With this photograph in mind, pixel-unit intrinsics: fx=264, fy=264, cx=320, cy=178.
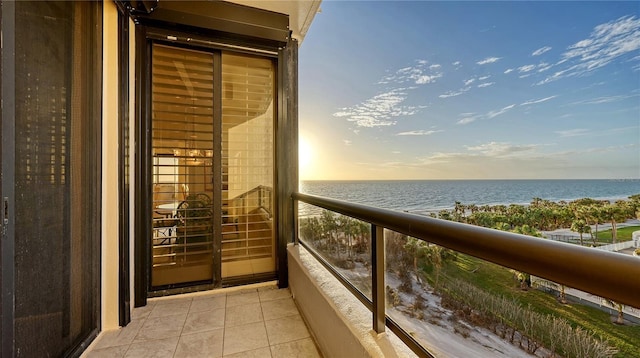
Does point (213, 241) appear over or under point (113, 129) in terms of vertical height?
under

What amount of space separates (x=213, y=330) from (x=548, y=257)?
2085 millimetres

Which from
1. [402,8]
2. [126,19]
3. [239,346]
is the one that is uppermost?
[402,8]

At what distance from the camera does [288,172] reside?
2686mm

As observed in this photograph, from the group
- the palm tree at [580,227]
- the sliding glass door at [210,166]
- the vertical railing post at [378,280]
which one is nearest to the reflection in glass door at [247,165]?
the sliding glass door at [210,166]

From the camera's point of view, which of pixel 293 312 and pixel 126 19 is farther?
pixel 293 312

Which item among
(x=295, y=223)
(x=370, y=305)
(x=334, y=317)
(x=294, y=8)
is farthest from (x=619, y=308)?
(x=294, y=8)

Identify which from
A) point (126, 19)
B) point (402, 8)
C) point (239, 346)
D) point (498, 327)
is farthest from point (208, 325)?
point (402, 8)

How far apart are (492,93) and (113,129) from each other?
1452 cm

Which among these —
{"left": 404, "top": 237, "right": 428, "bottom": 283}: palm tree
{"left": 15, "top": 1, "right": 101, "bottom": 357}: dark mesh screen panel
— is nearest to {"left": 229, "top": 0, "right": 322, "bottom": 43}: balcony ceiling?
{"left": 15, "top": 1, "right": 101, "bottom": 357}: dark mesh screen panel

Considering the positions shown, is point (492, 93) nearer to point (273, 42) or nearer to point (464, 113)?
point (464, 113)

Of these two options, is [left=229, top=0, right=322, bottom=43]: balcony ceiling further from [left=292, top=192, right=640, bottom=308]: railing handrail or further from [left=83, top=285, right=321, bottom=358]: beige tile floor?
[left=83, top=285, right=321, bottom=358]: beige tile floor

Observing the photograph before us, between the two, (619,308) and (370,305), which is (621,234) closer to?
(619,308)

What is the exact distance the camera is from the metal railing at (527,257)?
38 centimetres

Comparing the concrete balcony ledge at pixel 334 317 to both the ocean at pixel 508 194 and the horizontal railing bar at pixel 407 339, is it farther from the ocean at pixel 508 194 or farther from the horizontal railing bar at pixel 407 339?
the ocean at pixel 508 194
